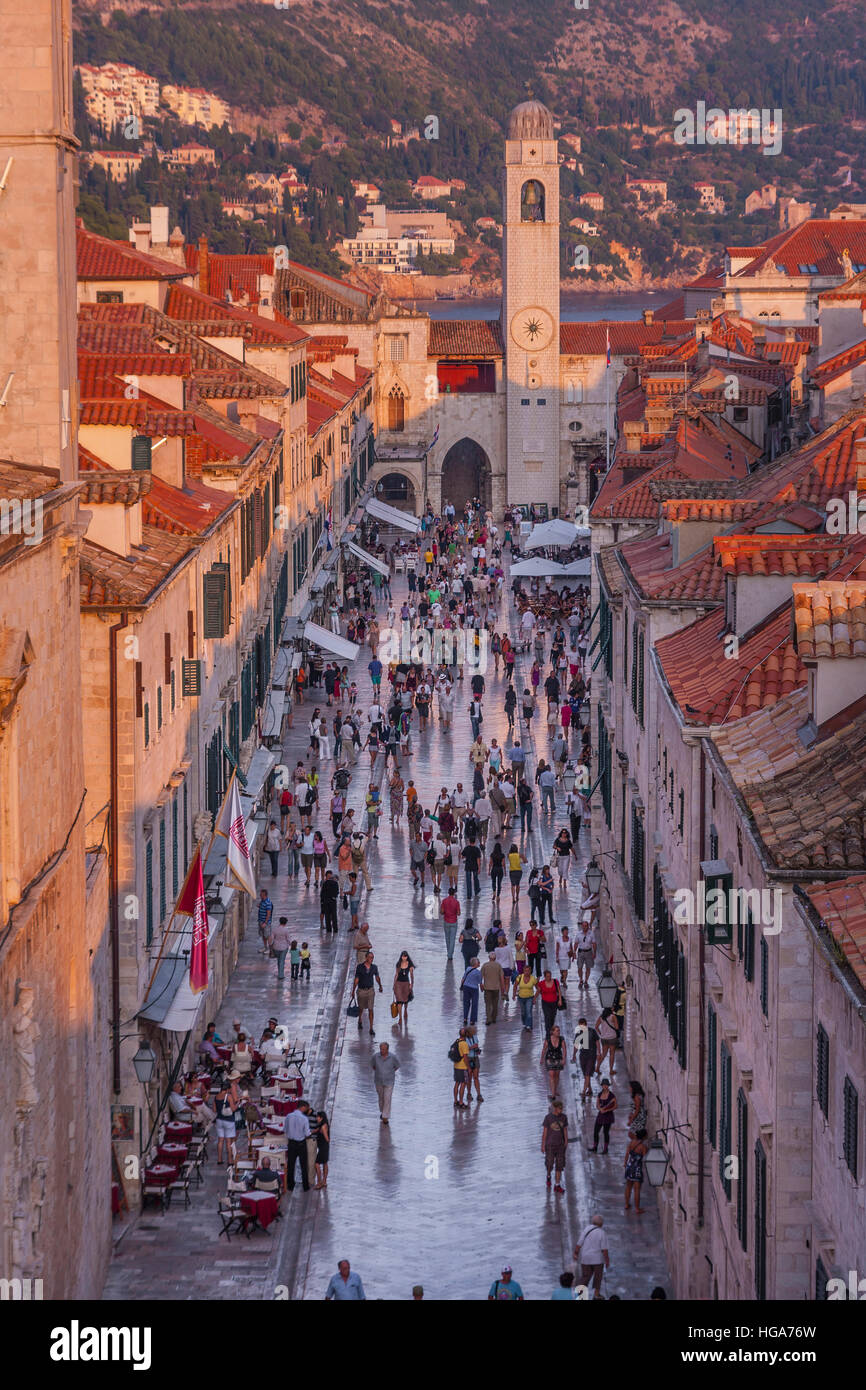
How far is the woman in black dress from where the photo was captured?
28000mm

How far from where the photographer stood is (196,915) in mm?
27422

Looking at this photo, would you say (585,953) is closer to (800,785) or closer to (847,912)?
(800,785)

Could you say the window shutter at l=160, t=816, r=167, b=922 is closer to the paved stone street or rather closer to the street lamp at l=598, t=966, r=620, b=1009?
the paved stone street

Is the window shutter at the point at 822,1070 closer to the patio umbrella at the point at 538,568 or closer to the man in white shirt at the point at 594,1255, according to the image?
the man in white shirt at the point at 594,1255

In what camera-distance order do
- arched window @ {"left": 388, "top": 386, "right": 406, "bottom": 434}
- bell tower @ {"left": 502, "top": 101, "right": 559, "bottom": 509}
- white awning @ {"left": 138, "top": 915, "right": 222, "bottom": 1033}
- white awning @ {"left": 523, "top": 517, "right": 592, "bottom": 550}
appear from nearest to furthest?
white awning @ {"left": 138, "top": 915, "right": 222, "bottom": 1033} < white awning @ {"left": 523, "top": 517, "right": 592, "bottom": 550} < bell tower @ {"left": 502, "top": 101, "right": 559, "bottom": 509} < arched window @ {"left": 388, "top": 386, "right": 406, "bottom": 434}

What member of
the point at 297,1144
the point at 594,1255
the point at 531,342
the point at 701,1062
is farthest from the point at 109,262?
the point at 531,342

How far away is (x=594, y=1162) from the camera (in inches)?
1148

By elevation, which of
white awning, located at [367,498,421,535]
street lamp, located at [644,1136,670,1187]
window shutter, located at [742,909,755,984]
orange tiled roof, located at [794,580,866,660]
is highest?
orange tiled roof, located at [794,580,866,660]

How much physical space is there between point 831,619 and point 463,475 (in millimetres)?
103269

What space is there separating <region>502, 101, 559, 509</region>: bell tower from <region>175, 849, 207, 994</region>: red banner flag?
3534 inches

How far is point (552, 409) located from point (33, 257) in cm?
9465

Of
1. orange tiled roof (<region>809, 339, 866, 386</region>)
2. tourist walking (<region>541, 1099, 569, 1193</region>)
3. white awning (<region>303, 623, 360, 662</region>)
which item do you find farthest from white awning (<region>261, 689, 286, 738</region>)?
tourist walking (<region>541, 1099, 569, 1193</region>)

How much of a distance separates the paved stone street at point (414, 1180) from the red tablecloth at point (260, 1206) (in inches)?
9.1

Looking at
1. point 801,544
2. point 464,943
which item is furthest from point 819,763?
point 464,943
